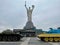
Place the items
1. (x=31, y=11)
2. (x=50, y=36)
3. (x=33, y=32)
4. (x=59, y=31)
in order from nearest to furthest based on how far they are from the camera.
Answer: (x=50, y=36)
(x=59, y=31)
(x=33, y=32)
(x=31, y=11)

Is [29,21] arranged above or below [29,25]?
above

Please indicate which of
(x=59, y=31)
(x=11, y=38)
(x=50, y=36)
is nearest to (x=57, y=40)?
(x=50, y=36)

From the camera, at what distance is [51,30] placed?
43.8 metres

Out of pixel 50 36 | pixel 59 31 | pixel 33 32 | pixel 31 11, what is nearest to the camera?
pixel 50 36

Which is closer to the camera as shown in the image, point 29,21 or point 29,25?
point 29,21

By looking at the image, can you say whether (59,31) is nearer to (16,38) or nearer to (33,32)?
(16,38)

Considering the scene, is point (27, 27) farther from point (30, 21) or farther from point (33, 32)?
point (33, 32)

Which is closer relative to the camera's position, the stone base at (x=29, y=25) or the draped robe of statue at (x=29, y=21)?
the draped robe of statue at (x=29, y=21)

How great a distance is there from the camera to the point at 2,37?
40344 millimetres

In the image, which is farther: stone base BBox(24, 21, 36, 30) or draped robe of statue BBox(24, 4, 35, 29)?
stone base BBox(24, 21, 36, 30)

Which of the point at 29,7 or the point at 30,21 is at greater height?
the point at 29,7

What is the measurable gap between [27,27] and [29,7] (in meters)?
7.48

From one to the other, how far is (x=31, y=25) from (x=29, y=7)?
6.96 meters

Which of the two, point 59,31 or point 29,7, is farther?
point 29,7
